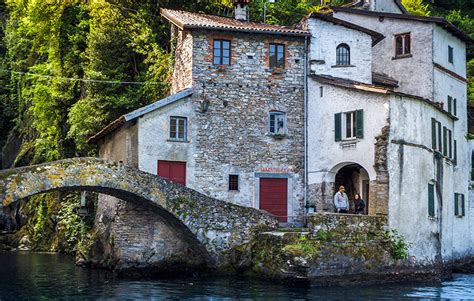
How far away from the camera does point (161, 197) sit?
2912cm

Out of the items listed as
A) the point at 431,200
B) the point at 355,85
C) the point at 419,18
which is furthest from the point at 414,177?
the point at 419,18

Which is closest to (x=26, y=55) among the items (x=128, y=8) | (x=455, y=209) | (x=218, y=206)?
(x=128, y=8)

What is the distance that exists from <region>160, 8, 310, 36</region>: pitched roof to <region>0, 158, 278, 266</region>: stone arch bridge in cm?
809

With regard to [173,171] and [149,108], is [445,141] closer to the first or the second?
[173,171]

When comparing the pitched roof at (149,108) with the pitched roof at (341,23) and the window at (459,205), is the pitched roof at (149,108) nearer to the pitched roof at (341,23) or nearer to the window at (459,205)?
the pitched roof at (341,23)

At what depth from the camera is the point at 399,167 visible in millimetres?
31266

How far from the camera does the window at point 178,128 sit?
3334cm

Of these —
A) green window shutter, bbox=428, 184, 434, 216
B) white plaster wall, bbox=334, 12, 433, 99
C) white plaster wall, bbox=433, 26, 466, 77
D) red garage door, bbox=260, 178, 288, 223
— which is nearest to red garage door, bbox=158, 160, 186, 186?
red garage door, bbox=260, 178, 288, 223

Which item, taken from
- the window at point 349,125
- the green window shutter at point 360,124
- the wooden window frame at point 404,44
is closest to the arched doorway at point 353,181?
the window at point 349,125

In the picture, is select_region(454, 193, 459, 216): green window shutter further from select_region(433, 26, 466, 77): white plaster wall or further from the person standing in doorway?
the person standing in doorway

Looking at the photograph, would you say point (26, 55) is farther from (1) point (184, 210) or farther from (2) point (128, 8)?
(1) point (184, 210)

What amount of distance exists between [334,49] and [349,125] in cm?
463

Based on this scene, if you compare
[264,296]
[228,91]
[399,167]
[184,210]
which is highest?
[228,91]

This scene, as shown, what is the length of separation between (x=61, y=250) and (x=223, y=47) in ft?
57.0
